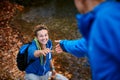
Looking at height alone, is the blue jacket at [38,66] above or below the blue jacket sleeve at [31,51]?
below

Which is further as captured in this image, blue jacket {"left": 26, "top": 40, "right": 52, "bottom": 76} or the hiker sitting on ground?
blue jacket {"left": 26, "top": 40, "right": 52, "bottom": 76}

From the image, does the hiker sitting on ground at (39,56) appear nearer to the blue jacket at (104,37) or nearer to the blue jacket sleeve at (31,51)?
the blue jacket sleeve at (31,51)

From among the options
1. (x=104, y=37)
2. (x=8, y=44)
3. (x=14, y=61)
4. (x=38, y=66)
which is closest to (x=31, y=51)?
(x=38, y=66)

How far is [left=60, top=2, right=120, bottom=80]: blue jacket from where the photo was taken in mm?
1570

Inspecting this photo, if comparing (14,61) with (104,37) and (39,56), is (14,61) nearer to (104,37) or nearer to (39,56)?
(39,56)

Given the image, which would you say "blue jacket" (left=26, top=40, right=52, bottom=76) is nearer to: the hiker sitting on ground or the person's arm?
the hiker sitting on ground

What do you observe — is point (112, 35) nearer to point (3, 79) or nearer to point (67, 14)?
point (3, 79)

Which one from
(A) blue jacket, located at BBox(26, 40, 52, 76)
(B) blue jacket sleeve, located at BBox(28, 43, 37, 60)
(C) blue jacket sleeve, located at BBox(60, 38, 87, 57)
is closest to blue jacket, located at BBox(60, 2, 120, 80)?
(C) blue jacket sleeve, located at BBox(60, 38, 87, 57)

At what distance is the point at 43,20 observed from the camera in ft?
31.2

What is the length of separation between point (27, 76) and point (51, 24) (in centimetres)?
435

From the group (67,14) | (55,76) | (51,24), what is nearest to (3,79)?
(55,76)

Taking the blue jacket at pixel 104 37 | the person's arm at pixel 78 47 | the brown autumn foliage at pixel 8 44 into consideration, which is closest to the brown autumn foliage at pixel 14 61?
the brown autumn foliage at pixel 8 44

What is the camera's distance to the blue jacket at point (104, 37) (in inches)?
61.8

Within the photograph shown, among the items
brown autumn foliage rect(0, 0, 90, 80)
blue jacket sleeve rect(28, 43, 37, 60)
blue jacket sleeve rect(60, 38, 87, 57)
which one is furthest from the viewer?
brown autumn foliage rect(0, 0, 90, 80)
